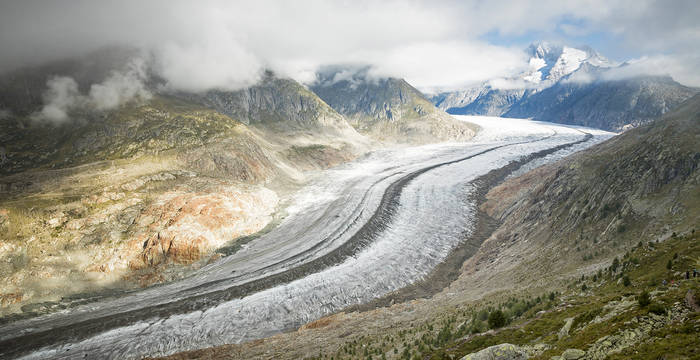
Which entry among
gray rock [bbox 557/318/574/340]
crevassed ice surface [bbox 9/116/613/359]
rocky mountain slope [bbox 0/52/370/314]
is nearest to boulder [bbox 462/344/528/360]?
gray rock [bbox 557/318/574/340]

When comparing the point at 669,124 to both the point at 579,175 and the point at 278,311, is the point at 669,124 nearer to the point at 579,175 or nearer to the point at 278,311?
the point at 579,175

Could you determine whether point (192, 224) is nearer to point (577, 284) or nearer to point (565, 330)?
point (577, 284)

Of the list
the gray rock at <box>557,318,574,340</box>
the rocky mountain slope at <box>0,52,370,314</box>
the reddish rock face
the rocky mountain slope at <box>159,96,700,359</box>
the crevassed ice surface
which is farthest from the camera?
the reddish rock face


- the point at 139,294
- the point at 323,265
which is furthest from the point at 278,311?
the point at 139,294

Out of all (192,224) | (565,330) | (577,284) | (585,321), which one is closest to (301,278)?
(192,224)

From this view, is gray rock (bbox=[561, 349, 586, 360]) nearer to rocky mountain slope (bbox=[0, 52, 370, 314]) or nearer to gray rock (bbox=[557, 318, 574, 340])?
gray rock (bbox=[557, 318, 574, 340])
